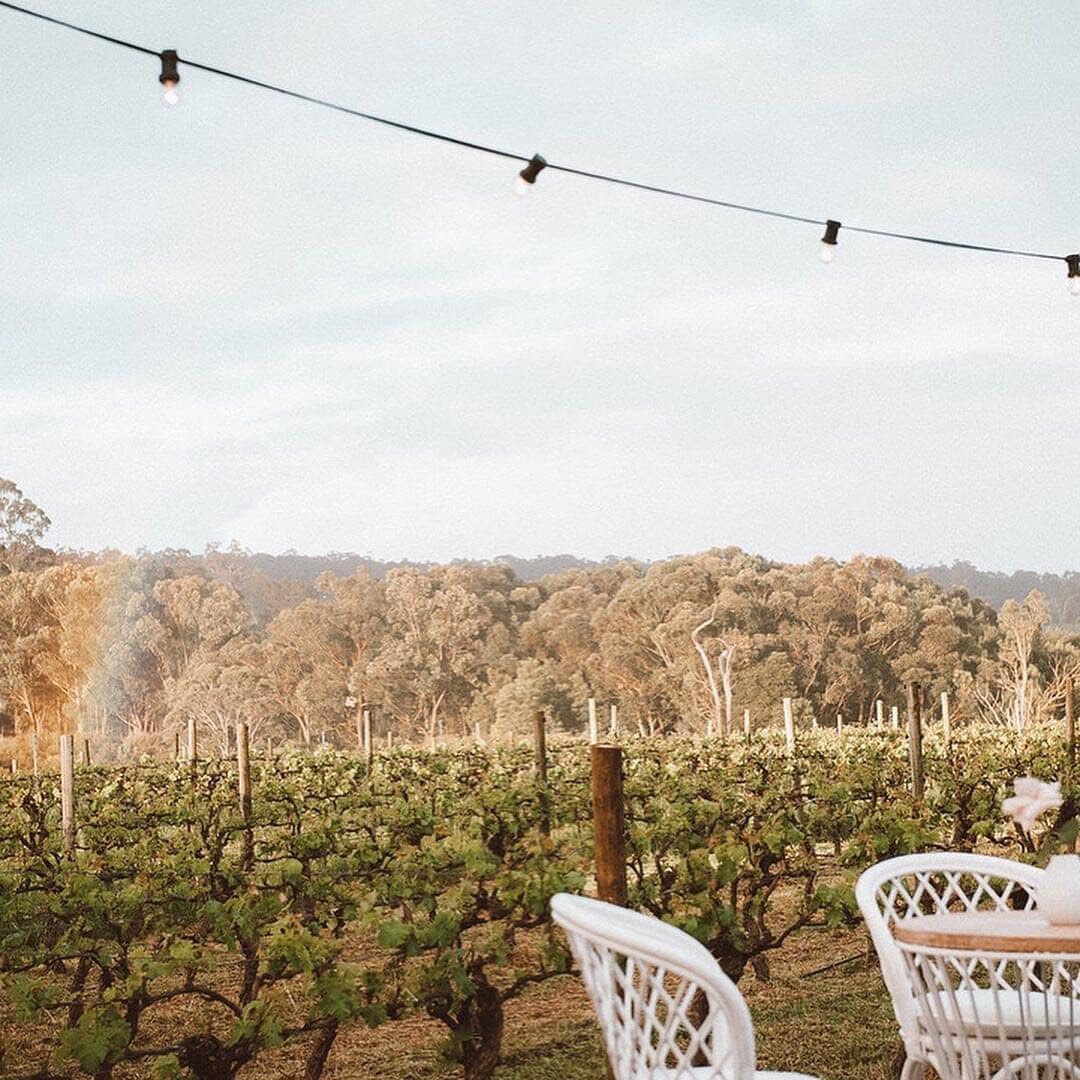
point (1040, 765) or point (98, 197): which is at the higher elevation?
point (98, 197)

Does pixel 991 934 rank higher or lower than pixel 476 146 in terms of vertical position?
lower

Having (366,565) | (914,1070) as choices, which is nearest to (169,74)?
(914,1070)

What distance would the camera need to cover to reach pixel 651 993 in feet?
6.74

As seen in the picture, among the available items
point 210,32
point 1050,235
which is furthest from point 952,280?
point 210,32

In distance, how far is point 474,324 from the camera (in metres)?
26.5

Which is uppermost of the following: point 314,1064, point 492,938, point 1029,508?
point 1029,508

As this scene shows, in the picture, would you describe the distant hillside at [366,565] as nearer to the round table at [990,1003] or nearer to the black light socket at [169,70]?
the black light socket at [169,70]

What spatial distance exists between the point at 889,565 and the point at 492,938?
36.0 metres

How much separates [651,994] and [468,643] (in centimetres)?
3709

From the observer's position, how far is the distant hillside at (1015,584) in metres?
38.7

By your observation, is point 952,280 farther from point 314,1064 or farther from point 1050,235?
point 314,1064

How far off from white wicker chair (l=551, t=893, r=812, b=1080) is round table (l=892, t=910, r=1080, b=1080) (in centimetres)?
43

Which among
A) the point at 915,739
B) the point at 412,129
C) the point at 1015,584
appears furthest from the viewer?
the point at 1015,584

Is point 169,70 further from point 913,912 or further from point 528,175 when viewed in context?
point 913,912
